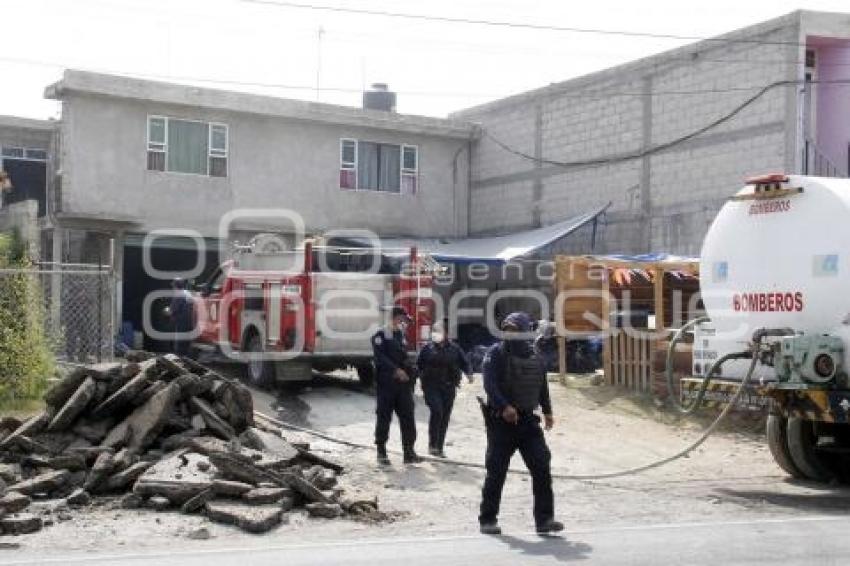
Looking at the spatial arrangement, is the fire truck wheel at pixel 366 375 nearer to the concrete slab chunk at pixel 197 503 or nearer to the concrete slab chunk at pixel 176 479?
the concrete slab chunk at pixel 176 479

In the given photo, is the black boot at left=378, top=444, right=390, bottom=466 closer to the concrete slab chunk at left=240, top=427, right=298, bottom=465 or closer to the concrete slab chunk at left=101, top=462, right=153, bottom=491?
the concrete slab chunk at left=240, top=427, right=298, bottom=465

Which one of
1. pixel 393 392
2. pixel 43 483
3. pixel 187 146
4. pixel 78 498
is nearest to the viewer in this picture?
pixel 78 498

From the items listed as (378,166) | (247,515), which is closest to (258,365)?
(247,515)

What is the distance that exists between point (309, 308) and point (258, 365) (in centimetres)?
160

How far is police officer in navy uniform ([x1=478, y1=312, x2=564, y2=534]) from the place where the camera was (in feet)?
27.6

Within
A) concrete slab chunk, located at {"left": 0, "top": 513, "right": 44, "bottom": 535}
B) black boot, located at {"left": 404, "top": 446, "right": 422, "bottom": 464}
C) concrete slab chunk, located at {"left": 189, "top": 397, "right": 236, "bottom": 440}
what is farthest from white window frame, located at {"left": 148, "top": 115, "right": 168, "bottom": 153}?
concrete slab chunk, located at {"left": 0, "top": 513, "right": 44, "bottom": 535}

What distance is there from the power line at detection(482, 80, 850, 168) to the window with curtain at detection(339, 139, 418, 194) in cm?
249

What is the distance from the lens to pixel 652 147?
→ 24688mm

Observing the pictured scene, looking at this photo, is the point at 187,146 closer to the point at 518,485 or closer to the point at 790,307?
the point at 518,485

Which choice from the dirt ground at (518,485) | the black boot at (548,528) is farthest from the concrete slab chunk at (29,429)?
the black boot at (548,528)

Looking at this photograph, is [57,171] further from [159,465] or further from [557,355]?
[159,465]

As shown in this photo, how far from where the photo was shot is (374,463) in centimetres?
1209

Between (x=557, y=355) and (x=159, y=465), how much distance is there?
10558 mm

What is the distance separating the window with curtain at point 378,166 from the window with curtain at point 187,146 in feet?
10.9
